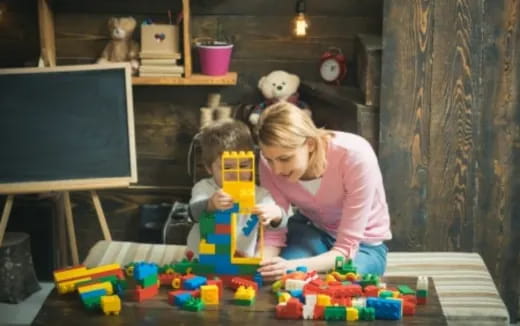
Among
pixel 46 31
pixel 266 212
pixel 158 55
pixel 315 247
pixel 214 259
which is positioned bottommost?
pixel 315 247

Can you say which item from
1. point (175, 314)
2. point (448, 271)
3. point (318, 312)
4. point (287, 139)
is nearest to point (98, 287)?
point (175, 314)

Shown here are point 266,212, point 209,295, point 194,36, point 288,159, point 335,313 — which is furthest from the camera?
point 194,36

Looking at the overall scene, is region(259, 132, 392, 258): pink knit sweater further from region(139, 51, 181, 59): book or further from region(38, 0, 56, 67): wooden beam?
region(38, 0, 56, 67): wooden beam

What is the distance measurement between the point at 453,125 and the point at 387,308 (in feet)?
4.17

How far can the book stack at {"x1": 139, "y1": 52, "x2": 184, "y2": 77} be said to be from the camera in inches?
150

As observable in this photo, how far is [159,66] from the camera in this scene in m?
3.82

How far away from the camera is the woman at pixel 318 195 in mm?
2557

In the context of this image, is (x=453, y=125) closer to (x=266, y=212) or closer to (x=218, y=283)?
(x=266, y=212)

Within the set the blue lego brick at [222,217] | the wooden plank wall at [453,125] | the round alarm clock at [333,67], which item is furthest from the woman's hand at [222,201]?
the round alarm clock at [333,67]

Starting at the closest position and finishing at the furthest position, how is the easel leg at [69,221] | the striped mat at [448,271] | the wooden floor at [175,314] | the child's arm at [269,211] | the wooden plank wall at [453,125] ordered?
the wooden floor at [175,314] < the child's arm at [269,211] < the striped mat at [448,271] < the wooden plank wall at [453,125] < the easel leg at [69,221]

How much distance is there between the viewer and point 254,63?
3.98 meters

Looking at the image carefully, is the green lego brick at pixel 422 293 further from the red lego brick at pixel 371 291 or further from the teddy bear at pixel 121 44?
the teddy bear at pixel 121 44

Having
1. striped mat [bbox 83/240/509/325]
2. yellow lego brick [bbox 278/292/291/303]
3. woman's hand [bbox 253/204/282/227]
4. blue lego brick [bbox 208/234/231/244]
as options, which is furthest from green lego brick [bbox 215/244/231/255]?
striped mat [bbox 83/240/509/325]

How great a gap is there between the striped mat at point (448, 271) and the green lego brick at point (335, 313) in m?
0.65
